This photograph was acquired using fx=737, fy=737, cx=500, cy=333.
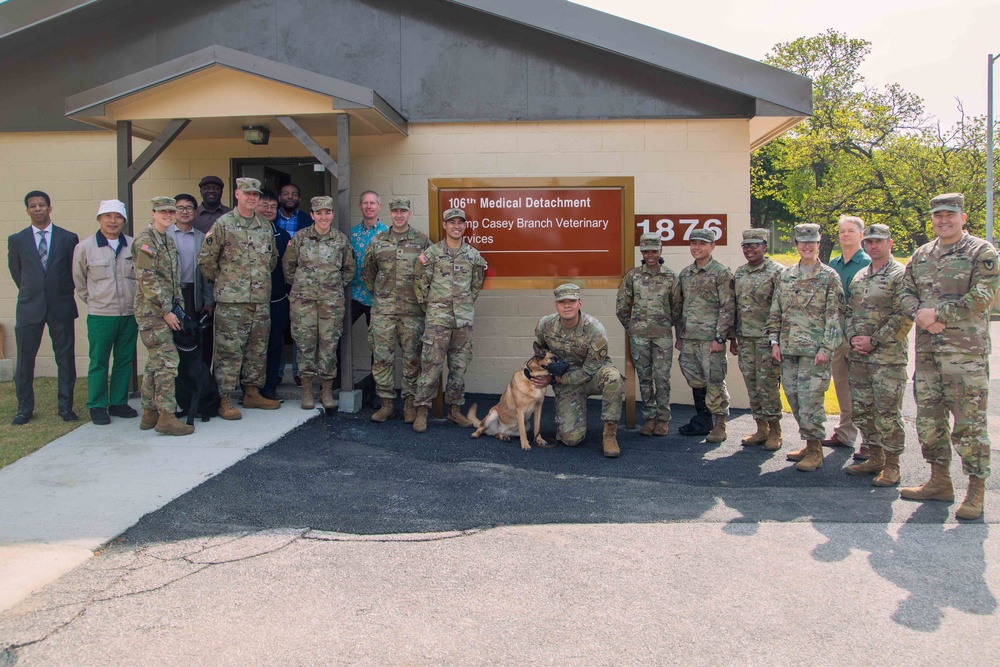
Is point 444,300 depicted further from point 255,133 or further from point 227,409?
point 255,133

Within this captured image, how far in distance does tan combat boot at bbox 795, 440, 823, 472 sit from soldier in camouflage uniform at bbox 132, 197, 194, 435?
15.5ft

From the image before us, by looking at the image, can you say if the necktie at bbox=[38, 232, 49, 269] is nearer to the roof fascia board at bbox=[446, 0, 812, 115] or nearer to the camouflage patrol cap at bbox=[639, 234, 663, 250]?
the roof fascia board at bbox=[446, 0, 812, 115]

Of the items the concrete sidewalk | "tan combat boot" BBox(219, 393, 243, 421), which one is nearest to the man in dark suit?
the concrete sidewalk

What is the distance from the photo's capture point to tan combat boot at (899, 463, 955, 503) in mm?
4730

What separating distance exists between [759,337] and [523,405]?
200 cm

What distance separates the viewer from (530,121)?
312 inches

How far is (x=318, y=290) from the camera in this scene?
6539 mm

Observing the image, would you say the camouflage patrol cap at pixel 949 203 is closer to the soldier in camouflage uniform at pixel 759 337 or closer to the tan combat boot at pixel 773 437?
the soldier in camouflage uniform at pixel 759 337

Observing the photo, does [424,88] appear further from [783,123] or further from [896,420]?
[896,420]

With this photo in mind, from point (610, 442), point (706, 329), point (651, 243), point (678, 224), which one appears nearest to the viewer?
point (610, 442)

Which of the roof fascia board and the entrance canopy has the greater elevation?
the roof fascia board

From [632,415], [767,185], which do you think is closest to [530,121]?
[632,415]

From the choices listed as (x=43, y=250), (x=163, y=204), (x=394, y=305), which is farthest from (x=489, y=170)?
(x=43, y=250)

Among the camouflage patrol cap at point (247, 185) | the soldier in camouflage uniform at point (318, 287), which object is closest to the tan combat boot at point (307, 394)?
the soldier in camouflage uniform at point (318, 287)
